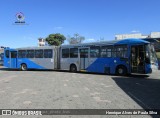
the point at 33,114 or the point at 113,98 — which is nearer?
the point at 33,114

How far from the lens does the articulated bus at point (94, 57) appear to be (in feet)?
62.4

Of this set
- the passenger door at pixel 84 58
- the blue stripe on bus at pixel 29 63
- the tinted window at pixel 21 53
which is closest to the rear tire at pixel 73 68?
the passenger door at pixel 84 58

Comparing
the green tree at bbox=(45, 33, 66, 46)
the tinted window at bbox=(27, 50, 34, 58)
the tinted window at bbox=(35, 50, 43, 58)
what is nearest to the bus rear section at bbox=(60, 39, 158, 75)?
the tinted window at bbox=(35, 50, 43, 58)

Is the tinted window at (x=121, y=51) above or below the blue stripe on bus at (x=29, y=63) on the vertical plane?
above

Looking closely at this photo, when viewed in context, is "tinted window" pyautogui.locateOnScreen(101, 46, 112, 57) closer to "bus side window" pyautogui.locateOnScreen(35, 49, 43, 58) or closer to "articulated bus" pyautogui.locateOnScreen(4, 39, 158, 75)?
"articulated bus" pyautogui.locateOnScreen(4, 39, 158, 75)

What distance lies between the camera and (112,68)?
20844 millimetres

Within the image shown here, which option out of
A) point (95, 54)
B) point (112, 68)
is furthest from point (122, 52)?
point (95, 54)

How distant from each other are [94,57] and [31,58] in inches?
366

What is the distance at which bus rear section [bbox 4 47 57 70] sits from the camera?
89.8 ft

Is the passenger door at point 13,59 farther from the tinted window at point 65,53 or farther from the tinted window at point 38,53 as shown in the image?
the tinted window at point 65,53

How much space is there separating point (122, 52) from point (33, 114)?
1384 centimetres

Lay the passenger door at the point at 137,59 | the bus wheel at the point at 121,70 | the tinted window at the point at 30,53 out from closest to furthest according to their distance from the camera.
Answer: the passenger door at the point at 137,59, the bus wheel at the point at 121,70, the tinted window at the point at 30,53

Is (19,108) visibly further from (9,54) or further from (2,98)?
(9,54)

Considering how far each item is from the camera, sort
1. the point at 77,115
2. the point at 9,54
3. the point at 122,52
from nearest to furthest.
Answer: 1. the point at 77,115
2. the point at 122,52
3. the point at 9,54
